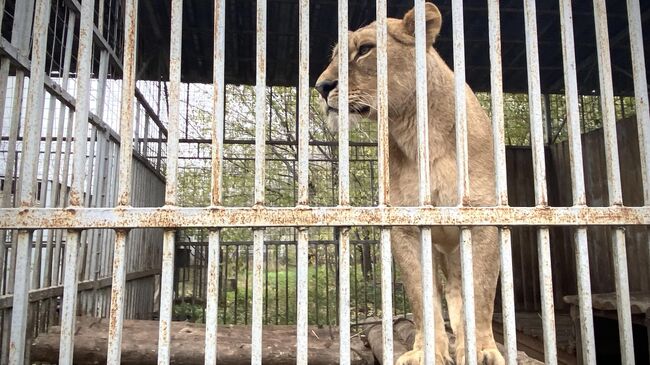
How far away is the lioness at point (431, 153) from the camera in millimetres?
2754

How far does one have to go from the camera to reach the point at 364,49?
3.42 meters

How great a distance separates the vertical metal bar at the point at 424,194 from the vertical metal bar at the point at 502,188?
283 millimetres

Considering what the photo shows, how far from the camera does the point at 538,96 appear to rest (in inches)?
81.8

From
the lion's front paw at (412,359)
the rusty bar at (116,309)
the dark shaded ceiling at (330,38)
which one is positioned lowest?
the lion's front paw at (412,359)

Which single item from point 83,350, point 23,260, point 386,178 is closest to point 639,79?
point 386,178

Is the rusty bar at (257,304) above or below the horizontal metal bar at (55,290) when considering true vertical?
above

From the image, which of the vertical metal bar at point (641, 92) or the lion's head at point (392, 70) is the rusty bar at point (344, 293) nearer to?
the vertical metal bar at point (641, 92)

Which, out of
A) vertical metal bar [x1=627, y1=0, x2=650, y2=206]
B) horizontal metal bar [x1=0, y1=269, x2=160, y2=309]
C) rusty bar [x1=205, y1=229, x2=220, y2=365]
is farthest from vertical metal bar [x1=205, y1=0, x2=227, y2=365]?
horizontal metal bar [x1=0, y1=269, x2=160, y2=309]

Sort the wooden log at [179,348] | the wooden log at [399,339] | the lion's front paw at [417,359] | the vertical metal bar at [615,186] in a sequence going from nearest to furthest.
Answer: the vertical metal bar at [615,186] → the lion's front paw at [417,359] → the wooden log at [399,339] → the wooden log at [179,348]

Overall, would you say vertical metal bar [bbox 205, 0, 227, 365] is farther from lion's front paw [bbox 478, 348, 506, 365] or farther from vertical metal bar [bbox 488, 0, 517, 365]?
lion's front paw [bbox 478, 348, 506, 365]

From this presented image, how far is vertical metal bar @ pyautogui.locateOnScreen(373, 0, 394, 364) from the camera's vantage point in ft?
6.21

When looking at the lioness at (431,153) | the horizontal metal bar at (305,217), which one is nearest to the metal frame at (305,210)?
→ the horizontal metal bar at (305,217)

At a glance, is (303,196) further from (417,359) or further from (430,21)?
(430,21)

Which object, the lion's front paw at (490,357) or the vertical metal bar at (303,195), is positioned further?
the lion's front paw at (490,357)
